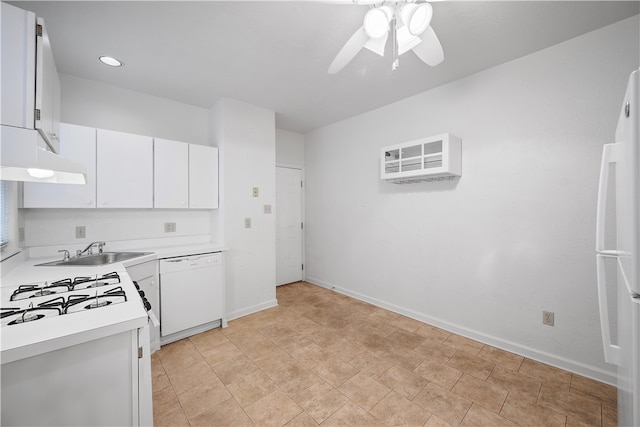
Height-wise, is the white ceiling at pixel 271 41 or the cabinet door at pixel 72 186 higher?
the white ceiling at pixel 271 41

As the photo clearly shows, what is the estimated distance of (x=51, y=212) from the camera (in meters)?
2.38

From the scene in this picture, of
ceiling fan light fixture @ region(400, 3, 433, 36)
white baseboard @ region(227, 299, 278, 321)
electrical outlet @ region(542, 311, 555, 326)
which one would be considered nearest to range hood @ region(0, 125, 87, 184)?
ceiling fan light fixture @ region(400, 3, 433, 36)

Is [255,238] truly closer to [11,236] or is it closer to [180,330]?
[180,330]

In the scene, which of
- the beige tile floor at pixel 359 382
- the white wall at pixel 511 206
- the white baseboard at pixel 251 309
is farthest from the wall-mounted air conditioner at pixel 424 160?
the white baseboard at pixel 251 309

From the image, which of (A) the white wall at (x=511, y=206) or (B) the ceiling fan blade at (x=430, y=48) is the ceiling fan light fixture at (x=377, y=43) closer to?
(B) the ceiling fan blade at (x=430, y=48)

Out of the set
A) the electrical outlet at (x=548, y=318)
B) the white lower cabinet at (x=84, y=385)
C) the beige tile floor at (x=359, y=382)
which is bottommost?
the beige tile floor at (x=359, y=382)

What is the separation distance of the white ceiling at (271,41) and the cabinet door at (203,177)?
0.67 meters

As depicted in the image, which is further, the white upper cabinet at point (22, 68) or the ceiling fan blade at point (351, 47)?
the ceiling fan blade at point (351, 47)

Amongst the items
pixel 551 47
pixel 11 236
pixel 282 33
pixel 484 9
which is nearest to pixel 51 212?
pixel 11 236

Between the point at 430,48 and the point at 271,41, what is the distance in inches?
48.6

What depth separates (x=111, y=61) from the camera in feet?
7.53

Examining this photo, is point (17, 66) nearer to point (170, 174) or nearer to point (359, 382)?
point (170, 174)

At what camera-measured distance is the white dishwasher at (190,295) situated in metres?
2.52

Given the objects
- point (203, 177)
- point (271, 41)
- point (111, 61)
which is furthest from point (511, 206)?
point (111, 61)
